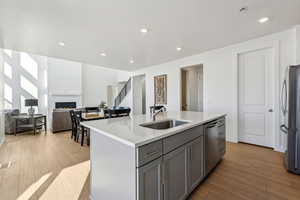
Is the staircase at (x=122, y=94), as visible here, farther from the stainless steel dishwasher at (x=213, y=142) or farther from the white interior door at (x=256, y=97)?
the stainless steel dishwasher at (x=213, y=142)

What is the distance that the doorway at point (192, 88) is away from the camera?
17.0 feet

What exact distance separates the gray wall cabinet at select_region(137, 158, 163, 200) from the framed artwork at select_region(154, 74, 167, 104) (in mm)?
4643

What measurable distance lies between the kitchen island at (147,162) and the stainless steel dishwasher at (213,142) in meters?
0.09

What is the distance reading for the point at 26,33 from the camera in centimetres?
297

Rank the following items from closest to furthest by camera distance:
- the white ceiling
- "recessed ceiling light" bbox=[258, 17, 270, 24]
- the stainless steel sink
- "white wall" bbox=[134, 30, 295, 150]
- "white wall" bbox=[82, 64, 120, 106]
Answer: the stainless steel sink
the white ceiling
"recessed ceiling light" bbox=[258, 17, 270, 24]
"white wall" bbox=[134, 30, 295, 150]
"white wall" bbox=[82, 64, 120, 106]

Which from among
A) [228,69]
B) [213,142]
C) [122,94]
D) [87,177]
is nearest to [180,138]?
[213,142]

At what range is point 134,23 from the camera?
2684 millimetres

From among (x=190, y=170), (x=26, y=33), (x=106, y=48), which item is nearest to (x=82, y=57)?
(x=106, y=48)

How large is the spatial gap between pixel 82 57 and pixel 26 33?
1.83m

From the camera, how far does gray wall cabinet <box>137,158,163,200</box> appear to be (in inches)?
43.4

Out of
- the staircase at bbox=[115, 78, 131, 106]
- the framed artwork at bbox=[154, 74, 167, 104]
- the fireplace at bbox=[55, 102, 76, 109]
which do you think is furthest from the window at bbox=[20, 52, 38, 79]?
the framed artwork at bbox=[154, 74, 167, 104]

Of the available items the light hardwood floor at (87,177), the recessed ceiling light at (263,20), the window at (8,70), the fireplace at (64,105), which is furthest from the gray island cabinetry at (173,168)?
the window at (8,70)

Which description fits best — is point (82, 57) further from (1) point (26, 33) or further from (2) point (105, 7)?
(2) point (105, 7)

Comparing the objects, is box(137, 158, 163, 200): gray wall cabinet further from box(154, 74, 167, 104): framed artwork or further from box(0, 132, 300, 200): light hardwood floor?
box(154, 74, 167, 104): framed artwork
